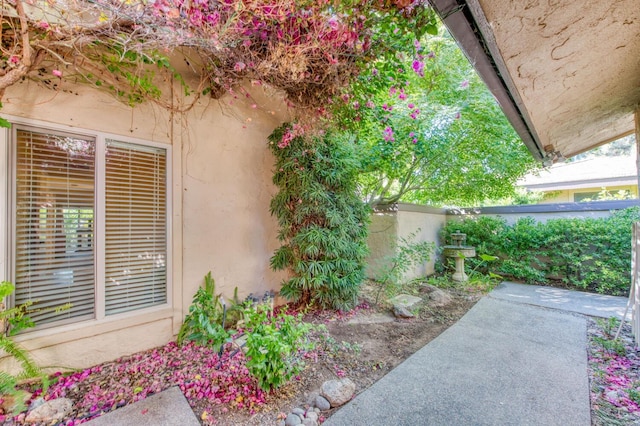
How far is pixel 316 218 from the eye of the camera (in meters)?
3.87

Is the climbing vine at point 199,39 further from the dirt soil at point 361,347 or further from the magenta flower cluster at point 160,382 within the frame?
the dirt soil at point 361,347

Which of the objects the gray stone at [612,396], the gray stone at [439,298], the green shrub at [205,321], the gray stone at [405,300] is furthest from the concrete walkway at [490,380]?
the green shrub at [205,321]

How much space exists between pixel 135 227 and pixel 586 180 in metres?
14.4

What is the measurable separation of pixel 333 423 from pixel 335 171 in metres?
2.95

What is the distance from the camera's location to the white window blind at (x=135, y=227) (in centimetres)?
277

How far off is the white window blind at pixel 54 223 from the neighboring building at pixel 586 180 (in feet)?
38.8

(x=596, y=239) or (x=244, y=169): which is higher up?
(x=244, y=169)

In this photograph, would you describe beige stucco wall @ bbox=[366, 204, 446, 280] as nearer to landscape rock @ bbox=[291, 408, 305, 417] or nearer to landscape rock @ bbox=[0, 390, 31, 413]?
landscape rock @ bbox=[291, 408, 305, 417]

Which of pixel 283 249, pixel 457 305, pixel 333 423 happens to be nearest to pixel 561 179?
pixel 457 305

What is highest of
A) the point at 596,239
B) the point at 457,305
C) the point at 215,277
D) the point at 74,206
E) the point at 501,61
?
the point at 501,61

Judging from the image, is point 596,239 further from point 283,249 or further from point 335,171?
point 283,249

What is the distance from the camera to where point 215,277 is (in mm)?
3504

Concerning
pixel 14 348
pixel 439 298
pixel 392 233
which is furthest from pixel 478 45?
pixel 392 233

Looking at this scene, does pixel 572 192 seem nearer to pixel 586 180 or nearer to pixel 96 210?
pixel 586 180
